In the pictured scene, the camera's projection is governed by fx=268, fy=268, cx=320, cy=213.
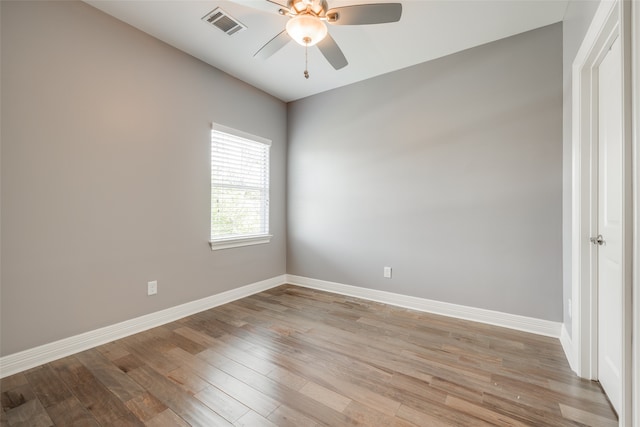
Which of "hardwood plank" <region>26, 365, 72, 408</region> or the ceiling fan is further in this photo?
the ceiling fan

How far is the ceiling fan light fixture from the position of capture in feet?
5.51

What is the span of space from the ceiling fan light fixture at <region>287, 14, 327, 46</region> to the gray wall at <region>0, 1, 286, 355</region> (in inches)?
61.7

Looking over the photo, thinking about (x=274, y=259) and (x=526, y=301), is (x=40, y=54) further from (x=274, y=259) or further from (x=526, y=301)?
(x=526, y=301)

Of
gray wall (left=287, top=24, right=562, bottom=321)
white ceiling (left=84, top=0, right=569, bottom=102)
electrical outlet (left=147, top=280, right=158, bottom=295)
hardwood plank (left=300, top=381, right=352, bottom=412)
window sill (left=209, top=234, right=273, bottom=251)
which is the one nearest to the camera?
hardwood plank (left=300, top=381, right=352, bottom=412)

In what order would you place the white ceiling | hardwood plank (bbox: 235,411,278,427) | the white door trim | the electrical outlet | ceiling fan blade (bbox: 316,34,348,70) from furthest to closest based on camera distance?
the electrical outlet < the white ceiling < ceiling fan blade (bbox: 316,34,348,70) < hardwood plank (bbox: 235,411,278,427) < the white door trim

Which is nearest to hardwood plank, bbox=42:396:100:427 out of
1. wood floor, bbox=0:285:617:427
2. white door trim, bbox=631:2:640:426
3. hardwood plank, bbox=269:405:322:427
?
wood floor, bbox=0:285:617:427

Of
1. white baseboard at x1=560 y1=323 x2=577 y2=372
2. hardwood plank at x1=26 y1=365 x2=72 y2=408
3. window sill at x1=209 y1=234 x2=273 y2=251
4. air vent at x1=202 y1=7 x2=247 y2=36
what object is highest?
air vent at x1=202 y1=7 x2=247 y2=36

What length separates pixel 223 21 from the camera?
88.5 inches

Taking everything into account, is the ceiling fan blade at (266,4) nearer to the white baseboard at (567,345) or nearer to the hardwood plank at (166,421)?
the hardwood plank at (166,421)

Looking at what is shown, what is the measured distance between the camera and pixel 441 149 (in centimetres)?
279

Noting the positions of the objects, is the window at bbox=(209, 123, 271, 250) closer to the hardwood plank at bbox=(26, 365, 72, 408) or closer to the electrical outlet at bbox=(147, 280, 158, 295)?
the electrical outlet at bbox=(147, 280, 158, 295)

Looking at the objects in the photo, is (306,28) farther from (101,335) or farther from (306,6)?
(101,335)

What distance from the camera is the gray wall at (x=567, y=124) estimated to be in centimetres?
188

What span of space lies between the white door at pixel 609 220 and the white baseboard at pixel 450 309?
71 centimetres
